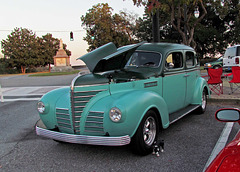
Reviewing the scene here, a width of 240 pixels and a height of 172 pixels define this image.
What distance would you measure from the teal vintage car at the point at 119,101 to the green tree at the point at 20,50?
59.9 metres

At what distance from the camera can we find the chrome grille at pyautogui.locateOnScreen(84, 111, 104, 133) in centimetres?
336

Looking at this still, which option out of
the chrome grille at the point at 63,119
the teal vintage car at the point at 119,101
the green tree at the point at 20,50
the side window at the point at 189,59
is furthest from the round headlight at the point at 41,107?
the green tree at the point at 20,50

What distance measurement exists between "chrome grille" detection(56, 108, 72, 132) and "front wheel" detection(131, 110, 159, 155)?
108 cm

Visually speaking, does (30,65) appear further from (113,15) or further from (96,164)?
(96,164)

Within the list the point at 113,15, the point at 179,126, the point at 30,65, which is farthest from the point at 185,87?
the point at 30,65

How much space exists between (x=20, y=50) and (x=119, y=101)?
6298cm

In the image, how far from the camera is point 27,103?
8977mm

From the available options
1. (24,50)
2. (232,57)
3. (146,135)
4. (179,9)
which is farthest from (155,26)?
(24,50)

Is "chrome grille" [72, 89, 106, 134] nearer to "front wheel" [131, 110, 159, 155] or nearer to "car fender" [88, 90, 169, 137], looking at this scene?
"car fender" [88, 90, 169, 137]

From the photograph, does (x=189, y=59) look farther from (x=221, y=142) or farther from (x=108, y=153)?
(x=108, y=153)

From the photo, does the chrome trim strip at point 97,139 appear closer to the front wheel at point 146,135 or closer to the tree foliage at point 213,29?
the front wheel at point 146,135

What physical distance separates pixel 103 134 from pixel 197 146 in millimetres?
1768

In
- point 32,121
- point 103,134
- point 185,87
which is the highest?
point 185,87

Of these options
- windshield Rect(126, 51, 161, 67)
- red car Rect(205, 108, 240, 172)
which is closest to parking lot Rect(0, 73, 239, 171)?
windshield Rect(126, 51, 161, 67)
